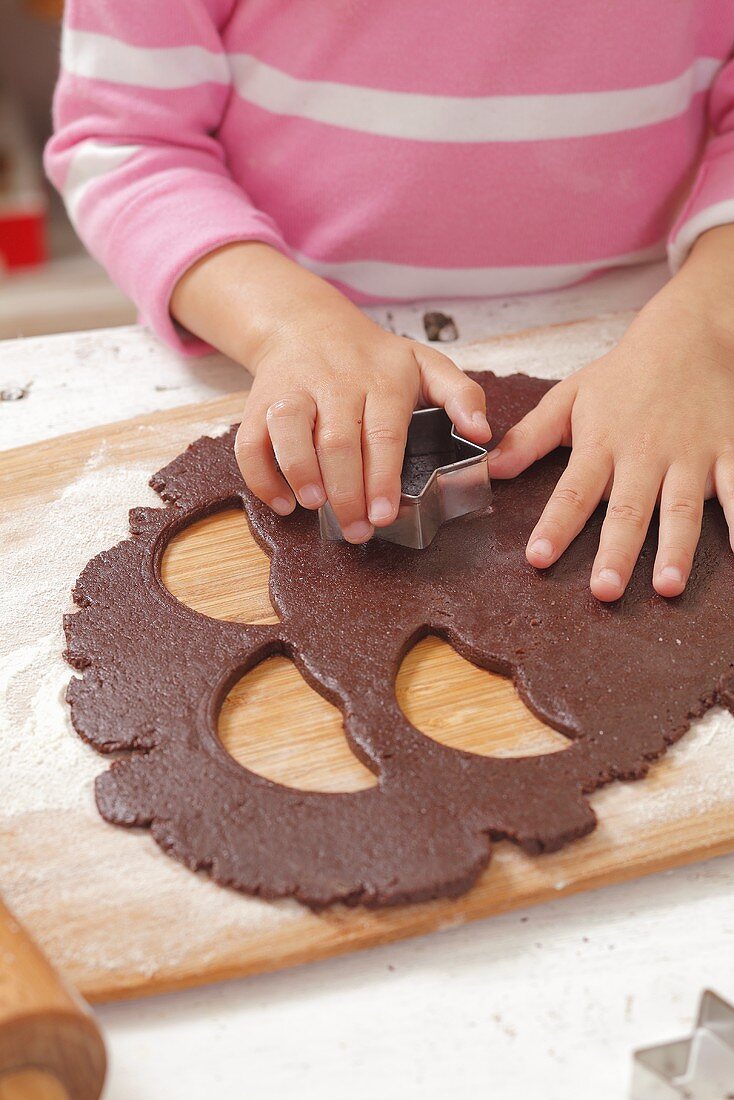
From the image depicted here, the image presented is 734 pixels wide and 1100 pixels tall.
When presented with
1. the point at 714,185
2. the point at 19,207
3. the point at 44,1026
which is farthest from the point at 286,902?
the point at 19,207

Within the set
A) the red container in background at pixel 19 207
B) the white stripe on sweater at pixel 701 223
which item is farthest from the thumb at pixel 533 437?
the red container in background at pixel 19 207

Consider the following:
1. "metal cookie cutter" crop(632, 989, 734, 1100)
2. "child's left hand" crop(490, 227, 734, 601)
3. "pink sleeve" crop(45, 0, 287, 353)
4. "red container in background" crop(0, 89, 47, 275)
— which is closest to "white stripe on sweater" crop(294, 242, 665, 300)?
"pink sleeve" crop(45, 0, 287, 353)

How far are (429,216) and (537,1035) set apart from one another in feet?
2.82

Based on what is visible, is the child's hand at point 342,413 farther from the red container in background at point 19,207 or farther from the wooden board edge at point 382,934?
the red container in background at point 19,207

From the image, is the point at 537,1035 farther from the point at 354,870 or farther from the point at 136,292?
the point at 136,292

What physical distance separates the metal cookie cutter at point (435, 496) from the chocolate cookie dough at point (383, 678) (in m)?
0.01

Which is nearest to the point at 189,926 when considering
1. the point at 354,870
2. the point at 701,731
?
the point at 354,870

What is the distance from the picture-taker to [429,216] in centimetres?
115

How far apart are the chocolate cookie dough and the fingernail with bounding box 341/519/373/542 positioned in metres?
0.02

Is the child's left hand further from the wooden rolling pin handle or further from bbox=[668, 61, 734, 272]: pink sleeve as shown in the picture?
the wooden rolling pin handle

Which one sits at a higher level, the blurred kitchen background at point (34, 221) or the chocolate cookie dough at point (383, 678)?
the chocolate cookie dough at point (383, 678)

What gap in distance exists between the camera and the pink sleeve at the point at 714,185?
110cm

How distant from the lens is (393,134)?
1.10m

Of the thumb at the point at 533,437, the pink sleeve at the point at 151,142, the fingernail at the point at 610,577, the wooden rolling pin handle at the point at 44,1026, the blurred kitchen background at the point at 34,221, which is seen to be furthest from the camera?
the blurred kitchen background at the point at 34,221
